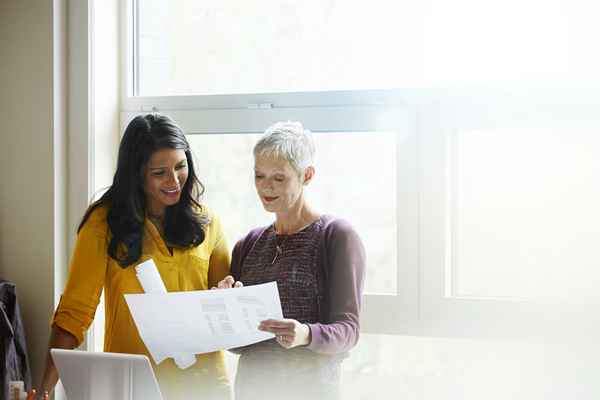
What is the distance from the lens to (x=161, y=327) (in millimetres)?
1730

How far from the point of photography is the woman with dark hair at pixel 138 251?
191 centimetres

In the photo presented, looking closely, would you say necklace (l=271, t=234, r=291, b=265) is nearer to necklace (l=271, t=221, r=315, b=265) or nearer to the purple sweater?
necklace (l=271, t=221, r=315, b=265)

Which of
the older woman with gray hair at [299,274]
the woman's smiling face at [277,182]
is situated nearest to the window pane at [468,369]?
the older woman with gray hair at [299,274]

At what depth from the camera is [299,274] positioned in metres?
1.87

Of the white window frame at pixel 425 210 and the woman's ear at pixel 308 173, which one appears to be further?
the white window frame at pixel 425 210

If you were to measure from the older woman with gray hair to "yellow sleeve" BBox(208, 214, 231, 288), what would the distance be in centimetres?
12

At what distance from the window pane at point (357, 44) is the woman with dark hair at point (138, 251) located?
597 mm

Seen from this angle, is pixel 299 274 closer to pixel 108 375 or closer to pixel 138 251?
pixel 138 251

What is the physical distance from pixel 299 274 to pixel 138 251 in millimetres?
448

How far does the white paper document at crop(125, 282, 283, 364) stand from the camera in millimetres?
1660

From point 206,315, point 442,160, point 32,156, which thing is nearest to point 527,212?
point 442,160

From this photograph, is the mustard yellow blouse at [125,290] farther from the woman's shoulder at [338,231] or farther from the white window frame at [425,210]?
the white window frame at [425,210]

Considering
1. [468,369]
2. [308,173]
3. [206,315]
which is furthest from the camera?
[468,369]

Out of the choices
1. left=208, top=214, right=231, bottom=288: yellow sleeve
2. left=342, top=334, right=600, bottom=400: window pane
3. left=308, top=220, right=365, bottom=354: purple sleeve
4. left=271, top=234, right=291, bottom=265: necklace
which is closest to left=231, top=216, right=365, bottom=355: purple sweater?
left=308, top=220, right=365, bottom=354: purple sleeve
